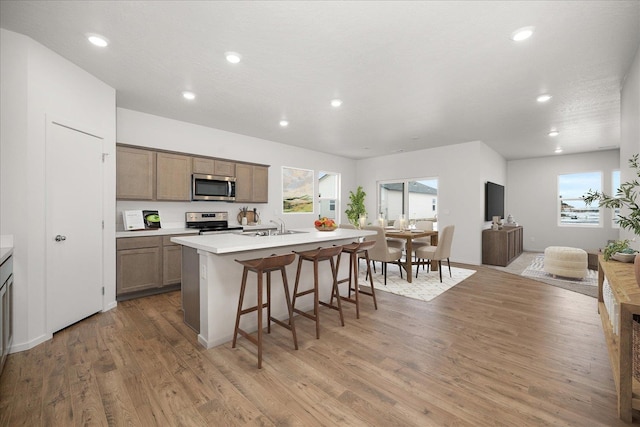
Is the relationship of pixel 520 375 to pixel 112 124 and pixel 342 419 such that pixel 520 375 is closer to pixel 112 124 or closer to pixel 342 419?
pixel 342 419

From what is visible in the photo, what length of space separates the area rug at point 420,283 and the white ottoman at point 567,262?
4.21 ft

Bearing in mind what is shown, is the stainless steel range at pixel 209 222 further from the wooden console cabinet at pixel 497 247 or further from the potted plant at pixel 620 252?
the wooden console cabinet at pixel 497 247

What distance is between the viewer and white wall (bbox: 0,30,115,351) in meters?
2.44

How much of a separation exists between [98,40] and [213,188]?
2.62 m

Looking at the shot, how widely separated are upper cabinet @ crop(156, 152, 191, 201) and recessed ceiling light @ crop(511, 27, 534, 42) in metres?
4.45

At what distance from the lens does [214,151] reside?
527 cm

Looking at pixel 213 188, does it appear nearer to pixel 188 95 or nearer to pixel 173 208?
pixel 173 208

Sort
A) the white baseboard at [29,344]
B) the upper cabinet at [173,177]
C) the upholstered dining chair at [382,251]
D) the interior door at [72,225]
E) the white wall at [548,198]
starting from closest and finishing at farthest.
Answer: the white baseboard at [29,344]
the interior door at [72,225]
the upper cabinet at [173,177]
the upholstered dining chair at [382,251]
the white wall at [548,198]

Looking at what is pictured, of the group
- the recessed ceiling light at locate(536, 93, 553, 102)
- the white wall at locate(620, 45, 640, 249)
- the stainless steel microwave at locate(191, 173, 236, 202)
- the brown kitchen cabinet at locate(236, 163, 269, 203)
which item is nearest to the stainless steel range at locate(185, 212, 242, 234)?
the stainless steel microwave at locate(191, 173, 236, 202)

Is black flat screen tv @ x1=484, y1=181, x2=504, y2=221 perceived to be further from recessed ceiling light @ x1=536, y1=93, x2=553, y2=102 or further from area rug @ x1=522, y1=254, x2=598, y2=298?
recessed ceiling light @ x1=536, y1=93, x2=553, y2=102

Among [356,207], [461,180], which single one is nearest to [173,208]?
[356,207]

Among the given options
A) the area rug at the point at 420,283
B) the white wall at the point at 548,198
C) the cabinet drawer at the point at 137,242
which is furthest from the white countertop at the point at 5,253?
the white wall at the point at 548,198

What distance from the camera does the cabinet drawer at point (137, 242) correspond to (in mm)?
3658

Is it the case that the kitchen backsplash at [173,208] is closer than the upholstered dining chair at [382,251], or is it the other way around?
the kitchen backsplash at [173,208]
